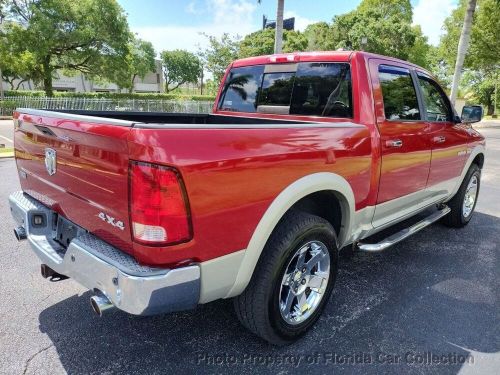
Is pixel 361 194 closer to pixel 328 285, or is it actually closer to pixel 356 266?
pixel 328 285

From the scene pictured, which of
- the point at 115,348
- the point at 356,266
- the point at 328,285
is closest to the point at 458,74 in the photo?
the point at 356,266

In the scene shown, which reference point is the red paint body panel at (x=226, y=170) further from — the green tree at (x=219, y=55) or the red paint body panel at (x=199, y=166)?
the green tree at (x=219, y=55)

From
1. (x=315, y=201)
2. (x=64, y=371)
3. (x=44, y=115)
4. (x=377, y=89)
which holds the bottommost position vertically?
(x=64, y=371)

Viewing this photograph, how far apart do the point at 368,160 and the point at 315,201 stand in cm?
51

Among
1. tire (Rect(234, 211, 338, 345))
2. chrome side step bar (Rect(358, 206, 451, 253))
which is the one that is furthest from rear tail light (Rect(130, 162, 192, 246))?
chrome side step bar (Rect(358, 206, 451, 253))

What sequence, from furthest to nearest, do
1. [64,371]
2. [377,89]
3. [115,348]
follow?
[377,89]
[115,348]
[64,371]

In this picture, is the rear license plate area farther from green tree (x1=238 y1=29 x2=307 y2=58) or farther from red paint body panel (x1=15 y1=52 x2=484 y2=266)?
green tree (x1=238 y1=29 x2=307 y2=58)

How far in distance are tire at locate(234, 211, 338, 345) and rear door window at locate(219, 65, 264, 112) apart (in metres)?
1.72

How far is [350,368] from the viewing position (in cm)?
246

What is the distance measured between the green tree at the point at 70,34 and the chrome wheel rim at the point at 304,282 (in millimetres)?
25321

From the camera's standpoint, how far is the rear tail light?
5.87 ft

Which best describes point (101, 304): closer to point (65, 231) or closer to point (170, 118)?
point (65, 231)

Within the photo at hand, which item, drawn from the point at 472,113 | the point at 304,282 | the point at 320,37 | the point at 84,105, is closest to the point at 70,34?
the point at 84,105

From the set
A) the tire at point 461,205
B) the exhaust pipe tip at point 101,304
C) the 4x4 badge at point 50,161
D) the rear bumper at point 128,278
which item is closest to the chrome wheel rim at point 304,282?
the rear bumper at point 128,278
